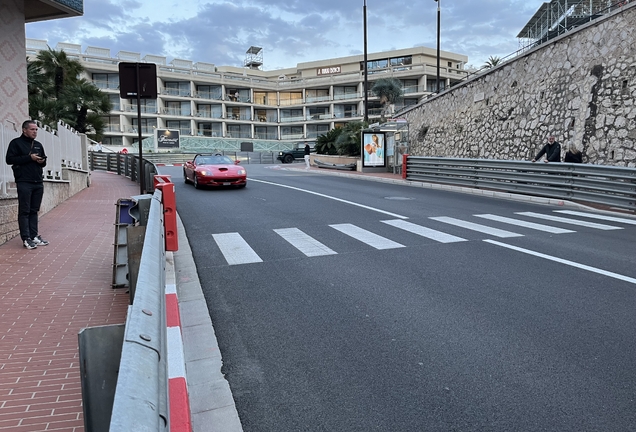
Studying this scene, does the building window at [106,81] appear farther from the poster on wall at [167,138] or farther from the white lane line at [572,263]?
the white lane line at [572,263]

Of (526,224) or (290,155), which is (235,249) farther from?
(290,155)

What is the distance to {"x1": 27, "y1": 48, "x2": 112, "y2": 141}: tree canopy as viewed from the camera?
99.6ft

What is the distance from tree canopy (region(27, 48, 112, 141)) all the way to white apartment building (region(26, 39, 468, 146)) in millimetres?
31900

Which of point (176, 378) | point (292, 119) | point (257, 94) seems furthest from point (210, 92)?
point (176, 378)

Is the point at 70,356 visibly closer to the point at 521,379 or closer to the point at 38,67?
the point at 521,379

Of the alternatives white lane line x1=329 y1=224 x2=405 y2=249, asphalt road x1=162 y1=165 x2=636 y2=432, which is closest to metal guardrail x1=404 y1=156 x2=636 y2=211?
asphalt road x1=162 y1=165 x2=636 y2=432

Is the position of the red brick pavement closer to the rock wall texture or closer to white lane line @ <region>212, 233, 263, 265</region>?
white lane line @ <region>212, 233, 263, 265</region>

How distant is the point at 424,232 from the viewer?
9422 millimetres

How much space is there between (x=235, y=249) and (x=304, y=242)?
1226 mm

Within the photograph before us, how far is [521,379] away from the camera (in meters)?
3.62

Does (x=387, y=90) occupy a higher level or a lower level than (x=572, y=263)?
higher

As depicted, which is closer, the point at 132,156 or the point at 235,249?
the point at 235,249

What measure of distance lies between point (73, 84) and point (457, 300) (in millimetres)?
34220

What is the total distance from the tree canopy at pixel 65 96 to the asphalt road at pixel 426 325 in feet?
84.3
